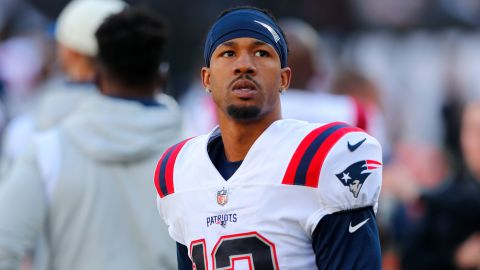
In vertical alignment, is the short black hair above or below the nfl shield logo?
above

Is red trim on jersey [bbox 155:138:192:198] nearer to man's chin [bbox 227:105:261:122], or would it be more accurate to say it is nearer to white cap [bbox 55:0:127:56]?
man's chin [bbox 227:105:261:122]

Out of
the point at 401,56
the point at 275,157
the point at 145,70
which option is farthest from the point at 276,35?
the point at 401,56

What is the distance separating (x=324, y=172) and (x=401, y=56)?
925 centimetres

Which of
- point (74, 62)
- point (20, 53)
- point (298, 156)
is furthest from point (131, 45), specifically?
point (20, 53)

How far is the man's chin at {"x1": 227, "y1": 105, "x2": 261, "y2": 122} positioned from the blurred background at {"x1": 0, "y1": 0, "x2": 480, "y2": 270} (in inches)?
298

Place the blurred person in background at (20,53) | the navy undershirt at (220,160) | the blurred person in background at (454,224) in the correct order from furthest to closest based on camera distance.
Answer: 1. the blurred person in background at (20,53)
2. the blurred person in background at (454,224)
3. the navy undershirt at (220,160)

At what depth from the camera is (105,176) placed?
468 cm

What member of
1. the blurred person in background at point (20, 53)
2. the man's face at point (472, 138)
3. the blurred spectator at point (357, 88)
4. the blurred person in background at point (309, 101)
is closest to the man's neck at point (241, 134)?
the blurred person in background at point (309, 101)

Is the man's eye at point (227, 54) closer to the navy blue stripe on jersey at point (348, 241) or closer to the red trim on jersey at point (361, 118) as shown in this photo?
the navy blue stripe on jersey at point (348, 241)

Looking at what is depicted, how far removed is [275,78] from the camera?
11.8ft

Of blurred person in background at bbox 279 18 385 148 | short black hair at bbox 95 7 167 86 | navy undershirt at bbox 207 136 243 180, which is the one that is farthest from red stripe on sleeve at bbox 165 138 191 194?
blurred person in background at bbox 279 18 385 148

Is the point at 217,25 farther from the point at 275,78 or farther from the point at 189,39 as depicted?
the point at 189,39

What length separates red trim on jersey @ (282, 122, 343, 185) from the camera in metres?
3.49

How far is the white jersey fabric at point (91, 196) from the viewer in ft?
14.9
